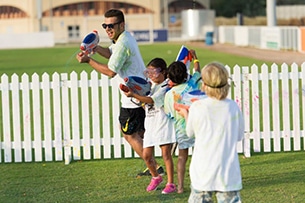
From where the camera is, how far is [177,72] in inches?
338

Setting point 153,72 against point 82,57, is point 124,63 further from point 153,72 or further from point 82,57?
point 82,57

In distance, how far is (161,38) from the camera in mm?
75625

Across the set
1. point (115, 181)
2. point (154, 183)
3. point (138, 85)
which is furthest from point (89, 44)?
point (115, 181)

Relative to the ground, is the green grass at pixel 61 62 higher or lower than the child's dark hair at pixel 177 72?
lower

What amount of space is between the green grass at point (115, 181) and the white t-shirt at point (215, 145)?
2.35 meters

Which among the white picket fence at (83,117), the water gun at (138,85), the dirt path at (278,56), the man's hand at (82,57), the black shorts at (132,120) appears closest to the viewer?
the man's hand at (82,57)

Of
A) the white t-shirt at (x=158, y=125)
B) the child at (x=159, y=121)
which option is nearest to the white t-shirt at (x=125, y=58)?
the child at (x=159, y=121)

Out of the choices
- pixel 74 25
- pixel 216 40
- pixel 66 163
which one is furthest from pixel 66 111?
pixel 74 25

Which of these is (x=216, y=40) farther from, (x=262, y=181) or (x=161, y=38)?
(x=262, y=181)

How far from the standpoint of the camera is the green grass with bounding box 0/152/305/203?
8992 mm

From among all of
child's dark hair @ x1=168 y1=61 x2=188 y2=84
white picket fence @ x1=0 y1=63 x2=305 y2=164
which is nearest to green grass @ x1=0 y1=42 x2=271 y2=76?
white picket fence @ x1=0 y1=63 x2=305 y2=164

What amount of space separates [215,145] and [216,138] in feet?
0.17

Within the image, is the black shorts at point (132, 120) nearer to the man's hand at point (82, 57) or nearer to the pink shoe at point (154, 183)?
the pink shoe at point (154, 183)

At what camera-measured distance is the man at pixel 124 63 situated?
8.97m
